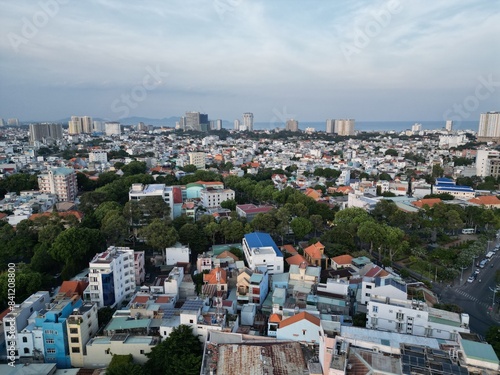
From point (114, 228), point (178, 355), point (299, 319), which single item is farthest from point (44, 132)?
point (299, 319)

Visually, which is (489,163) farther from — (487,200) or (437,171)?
(487,200)

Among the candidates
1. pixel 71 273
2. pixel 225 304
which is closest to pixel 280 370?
pixel 225 304

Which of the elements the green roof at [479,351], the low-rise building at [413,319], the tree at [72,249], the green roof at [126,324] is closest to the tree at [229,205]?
the tree at [72,249]

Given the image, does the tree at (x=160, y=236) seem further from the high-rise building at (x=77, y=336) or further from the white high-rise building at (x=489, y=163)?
the white high-rise building at (x=489, y=163)

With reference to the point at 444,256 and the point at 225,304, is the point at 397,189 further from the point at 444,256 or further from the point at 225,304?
the point at 225,304

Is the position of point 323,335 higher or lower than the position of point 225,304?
higher
